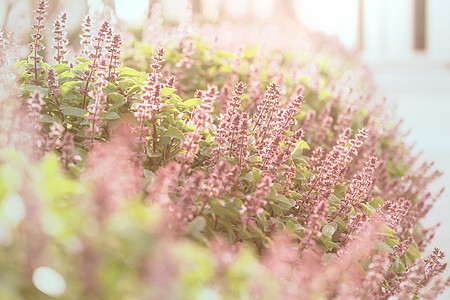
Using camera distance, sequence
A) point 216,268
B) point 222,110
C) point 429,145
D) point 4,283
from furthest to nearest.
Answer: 1. point 429,145
2. point 222,110
3. point 216,268
4. point 4,283

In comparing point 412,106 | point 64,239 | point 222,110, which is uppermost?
Answer: point 64,239

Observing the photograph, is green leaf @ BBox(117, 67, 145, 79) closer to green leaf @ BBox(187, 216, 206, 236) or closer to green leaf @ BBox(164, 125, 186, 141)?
green leaf @ BBox(164, 125, 186, 141)

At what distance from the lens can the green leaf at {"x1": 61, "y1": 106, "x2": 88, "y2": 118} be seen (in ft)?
7.96

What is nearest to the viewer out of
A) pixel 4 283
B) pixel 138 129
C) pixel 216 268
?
pixel 4 283

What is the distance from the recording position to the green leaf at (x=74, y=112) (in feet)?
7.96

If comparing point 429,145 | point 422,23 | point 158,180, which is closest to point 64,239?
point 158,180

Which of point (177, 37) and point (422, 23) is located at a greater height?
point (177, 37)

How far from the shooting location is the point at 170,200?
6.34 feet

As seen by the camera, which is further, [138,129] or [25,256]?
[138,129]

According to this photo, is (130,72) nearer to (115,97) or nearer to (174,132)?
(115,97)

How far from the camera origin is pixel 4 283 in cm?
116

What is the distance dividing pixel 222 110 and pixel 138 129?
135cm

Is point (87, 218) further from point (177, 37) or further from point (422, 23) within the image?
point (422, 23)

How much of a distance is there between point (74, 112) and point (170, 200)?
74 cm
